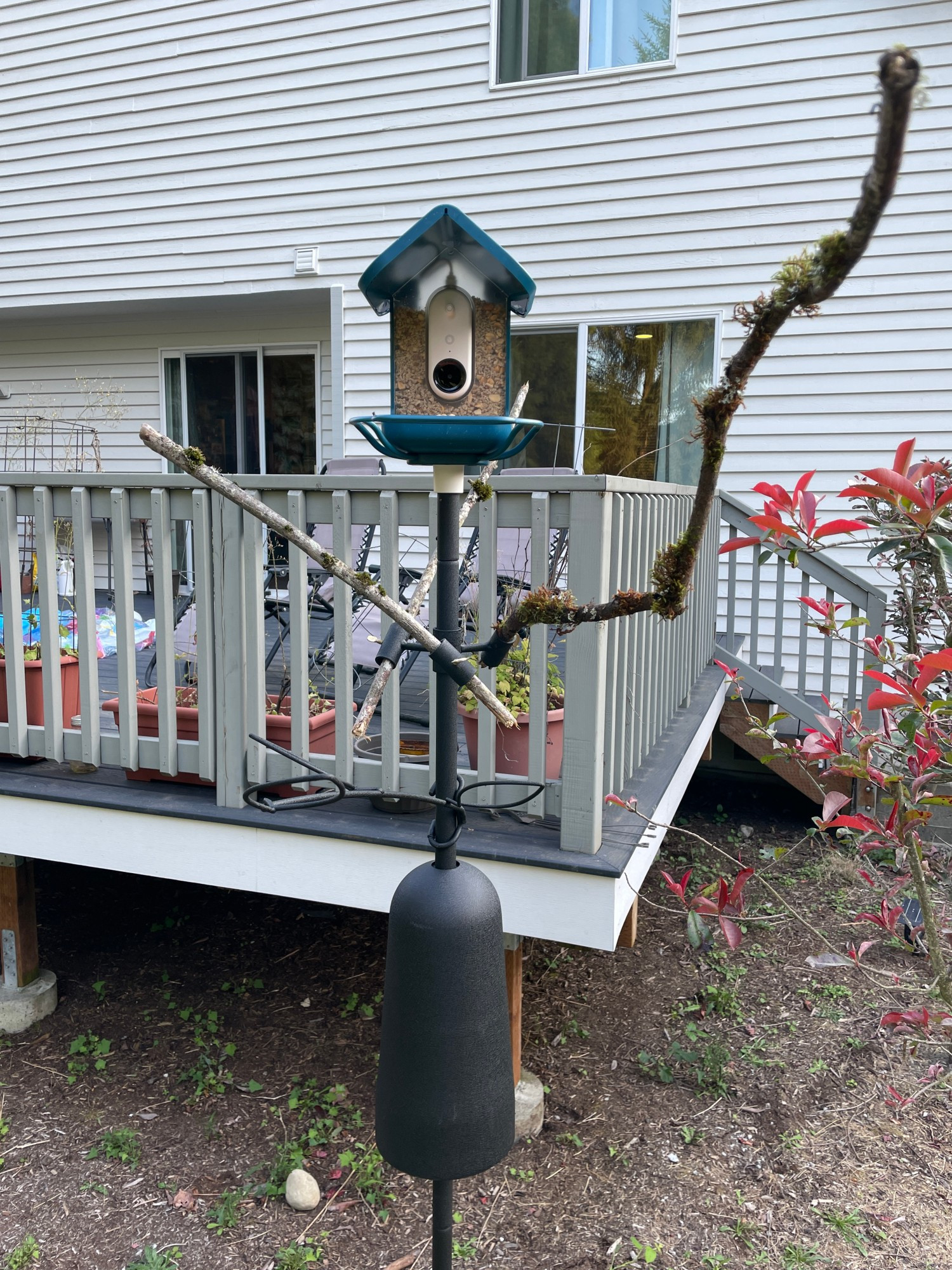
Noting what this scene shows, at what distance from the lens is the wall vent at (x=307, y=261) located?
659cm

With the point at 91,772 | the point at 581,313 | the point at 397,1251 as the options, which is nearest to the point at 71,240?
the point at 581,313

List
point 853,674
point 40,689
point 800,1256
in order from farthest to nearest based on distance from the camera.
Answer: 1. point 853,674
2. point 40,689
3. point 800,1256

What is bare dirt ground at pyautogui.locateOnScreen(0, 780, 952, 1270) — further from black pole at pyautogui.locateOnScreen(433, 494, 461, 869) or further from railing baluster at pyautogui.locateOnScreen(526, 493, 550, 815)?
black pole at pyautogui.locateOnScreen(433, 494, 461, 869)

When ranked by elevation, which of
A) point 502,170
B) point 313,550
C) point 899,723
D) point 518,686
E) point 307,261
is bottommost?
point 518,686

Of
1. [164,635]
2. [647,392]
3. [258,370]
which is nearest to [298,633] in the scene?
[164,635]

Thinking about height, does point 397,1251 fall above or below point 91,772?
Result: below

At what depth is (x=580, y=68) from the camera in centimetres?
581

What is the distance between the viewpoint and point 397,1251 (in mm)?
2180

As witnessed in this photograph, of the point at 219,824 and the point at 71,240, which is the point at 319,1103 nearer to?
the point at 219,824

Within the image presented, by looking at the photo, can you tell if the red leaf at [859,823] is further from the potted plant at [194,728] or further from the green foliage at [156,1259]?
the green foliage at [156,1259]

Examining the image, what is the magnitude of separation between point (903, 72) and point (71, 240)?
805cm

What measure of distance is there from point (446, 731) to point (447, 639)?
163 millimetres

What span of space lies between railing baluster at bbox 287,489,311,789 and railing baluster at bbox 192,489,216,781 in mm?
222

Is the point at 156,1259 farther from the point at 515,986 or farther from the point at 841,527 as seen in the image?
the point at 841,527
